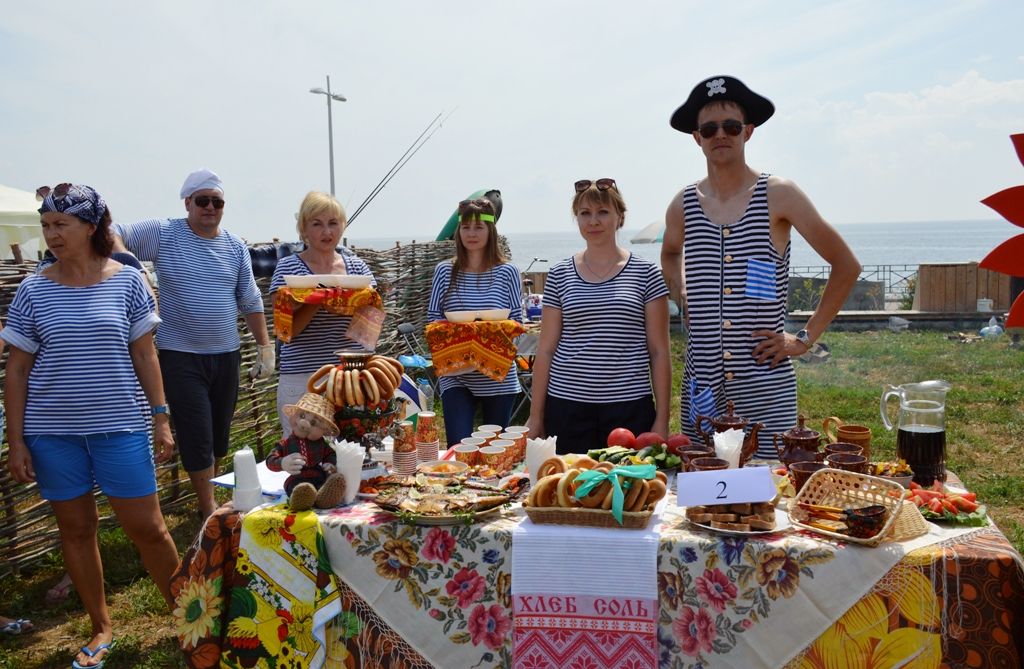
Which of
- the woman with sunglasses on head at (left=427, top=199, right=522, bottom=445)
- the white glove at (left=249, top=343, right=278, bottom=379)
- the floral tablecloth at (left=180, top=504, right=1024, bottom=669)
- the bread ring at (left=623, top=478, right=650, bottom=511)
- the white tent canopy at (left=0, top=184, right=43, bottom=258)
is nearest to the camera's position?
the floral tablecloth at (left=180, top=504, right=1024, bottom=669)

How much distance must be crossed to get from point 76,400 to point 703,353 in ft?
7.26

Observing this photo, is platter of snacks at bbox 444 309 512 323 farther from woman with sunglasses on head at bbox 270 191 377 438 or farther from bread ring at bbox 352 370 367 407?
bread ring at bbox 352 370 367 407

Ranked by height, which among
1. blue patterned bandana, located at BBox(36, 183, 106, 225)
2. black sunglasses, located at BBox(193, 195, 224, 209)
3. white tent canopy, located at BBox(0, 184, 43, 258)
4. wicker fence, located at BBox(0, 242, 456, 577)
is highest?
white tent canopy, located at BBox(0, 184, 43, 258)

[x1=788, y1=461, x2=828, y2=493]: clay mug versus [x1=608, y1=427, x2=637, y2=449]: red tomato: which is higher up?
[x1=608, y1=427, x2=637, y2=449]: red tomato

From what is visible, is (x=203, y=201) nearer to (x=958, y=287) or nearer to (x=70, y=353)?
(x=70, y=353)

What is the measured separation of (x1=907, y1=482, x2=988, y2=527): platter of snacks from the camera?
1874mm

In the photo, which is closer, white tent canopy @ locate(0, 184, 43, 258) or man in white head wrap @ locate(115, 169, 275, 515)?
man in white head wrap @ locate(115, 169, 275, 515)

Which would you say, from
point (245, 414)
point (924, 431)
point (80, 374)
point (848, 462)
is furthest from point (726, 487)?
point (245, 414)

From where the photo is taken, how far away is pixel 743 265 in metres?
2.62

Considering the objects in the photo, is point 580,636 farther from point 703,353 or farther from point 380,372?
point 703,353

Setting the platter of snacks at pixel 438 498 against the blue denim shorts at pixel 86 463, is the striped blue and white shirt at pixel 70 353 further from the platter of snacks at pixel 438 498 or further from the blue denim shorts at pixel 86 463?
the platter of snacks at pixel 438 498

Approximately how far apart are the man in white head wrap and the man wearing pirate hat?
2.29 metres

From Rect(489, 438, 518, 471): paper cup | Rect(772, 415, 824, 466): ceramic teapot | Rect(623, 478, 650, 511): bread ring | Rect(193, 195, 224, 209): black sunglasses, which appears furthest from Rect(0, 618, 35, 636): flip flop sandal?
Rect(772, 415, 824, 466): ceramic teapot

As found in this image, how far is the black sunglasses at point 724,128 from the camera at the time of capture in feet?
8.61
